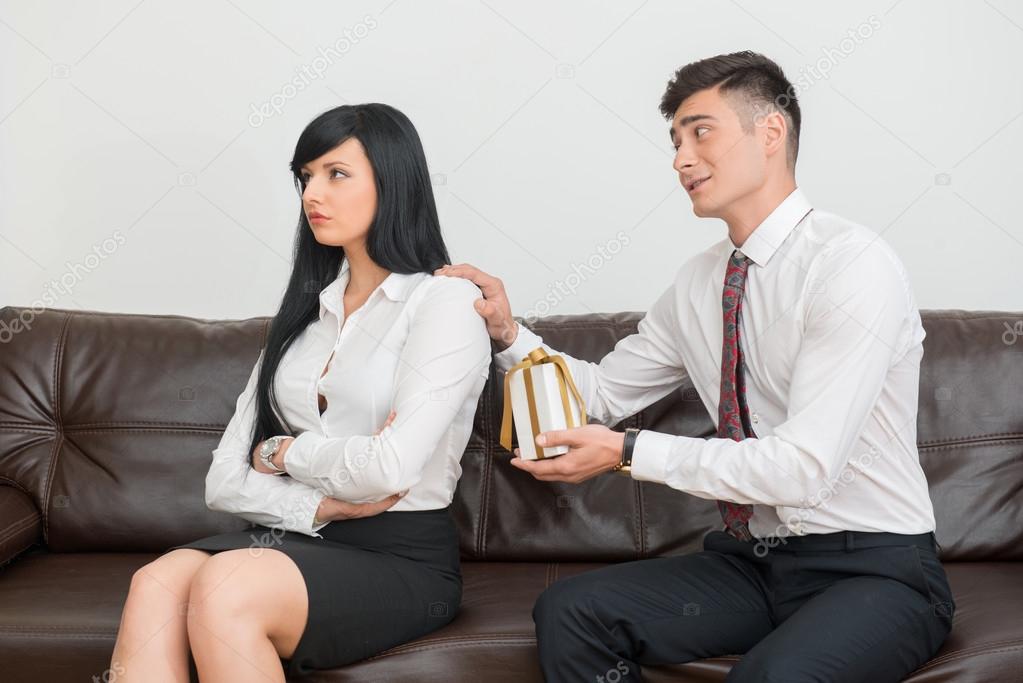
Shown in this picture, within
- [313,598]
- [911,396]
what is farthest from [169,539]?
[911,396]

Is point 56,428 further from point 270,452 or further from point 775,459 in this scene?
→ point 775,459

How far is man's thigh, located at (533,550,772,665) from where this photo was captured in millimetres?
1626

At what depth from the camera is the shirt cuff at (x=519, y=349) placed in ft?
6.64

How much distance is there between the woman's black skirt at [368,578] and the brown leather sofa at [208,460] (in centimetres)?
12

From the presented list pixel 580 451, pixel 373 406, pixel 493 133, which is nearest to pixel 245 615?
pixel 373 406

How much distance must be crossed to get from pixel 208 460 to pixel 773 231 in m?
1.30

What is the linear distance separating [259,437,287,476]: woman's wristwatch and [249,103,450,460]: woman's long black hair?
3.0 inches

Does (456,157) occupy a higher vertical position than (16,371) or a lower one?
higher

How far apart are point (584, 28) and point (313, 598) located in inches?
64.7

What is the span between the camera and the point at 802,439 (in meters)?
1.55

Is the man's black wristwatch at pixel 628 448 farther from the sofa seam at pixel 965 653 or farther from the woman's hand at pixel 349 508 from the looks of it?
the sofa seam at pixel 965 653

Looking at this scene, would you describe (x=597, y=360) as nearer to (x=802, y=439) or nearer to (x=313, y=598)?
(x=802, y=439)

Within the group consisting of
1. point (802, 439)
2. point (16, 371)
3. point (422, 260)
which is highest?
point (422, 260)

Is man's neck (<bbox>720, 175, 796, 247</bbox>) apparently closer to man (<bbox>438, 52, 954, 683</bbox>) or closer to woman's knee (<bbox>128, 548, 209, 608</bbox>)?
man (<bbox>438, 52, 954, 683</bbox>)
